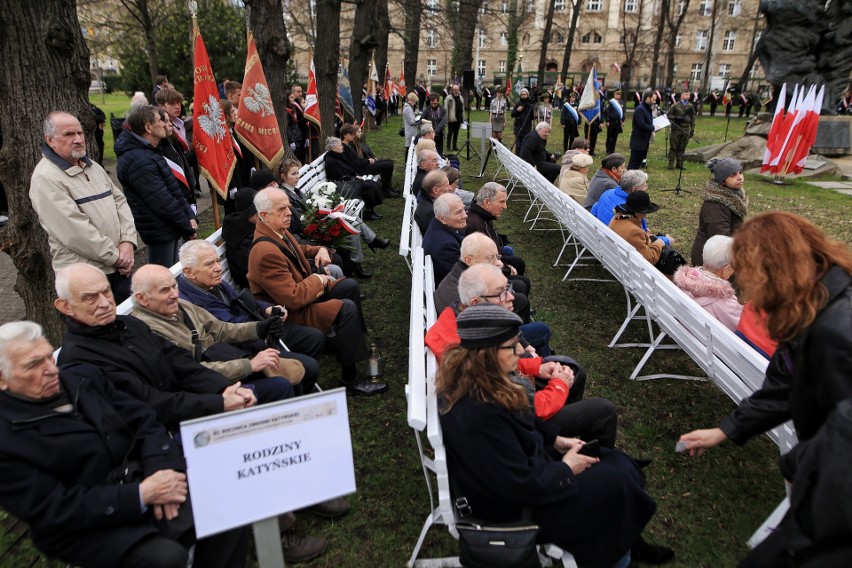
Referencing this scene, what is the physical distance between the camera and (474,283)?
2928 millimetres

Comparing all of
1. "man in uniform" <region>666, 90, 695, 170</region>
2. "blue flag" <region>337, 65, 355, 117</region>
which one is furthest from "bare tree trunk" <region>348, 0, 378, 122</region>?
"man in uniform" <region>666, 90, 695, 170</region>

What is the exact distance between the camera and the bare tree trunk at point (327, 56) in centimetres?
1159

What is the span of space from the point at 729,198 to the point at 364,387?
12.8ft

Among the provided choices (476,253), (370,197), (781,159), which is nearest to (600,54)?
(781,159)

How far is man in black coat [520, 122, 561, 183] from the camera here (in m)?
10.1

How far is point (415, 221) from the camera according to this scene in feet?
19.4

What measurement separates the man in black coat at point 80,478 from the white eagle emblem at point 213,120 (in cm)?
415

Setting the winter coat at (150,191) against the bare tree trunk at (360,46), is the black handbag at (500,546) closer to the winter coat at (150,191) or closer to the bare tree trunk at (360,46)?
the winter coat at (150,191)

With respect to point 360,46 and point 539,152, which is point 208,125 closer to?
point 539,152

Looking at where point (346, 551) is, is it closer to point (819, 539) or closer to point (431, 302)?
point (431, 302)

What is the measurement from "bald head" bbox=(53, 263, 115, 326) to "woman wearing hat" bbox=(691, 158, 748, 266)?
5039 mm

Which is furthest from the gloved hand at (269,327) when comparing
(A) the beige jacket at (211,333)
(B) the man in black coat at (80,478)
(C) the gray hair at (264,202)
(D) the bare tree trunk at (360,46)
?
(D) the bare tree trunk at (360,46)

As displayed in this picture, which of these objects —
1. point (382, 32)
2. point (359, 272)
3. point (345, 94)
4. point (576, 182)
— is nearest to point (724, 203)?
point (576, 182)

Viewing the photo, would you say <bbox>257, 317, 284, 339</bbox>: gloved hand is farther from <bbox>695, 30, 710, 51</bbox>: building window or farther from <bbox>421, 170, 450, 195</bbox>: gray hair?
<bbox>695, 30, 710, 51</bbox>: building window
